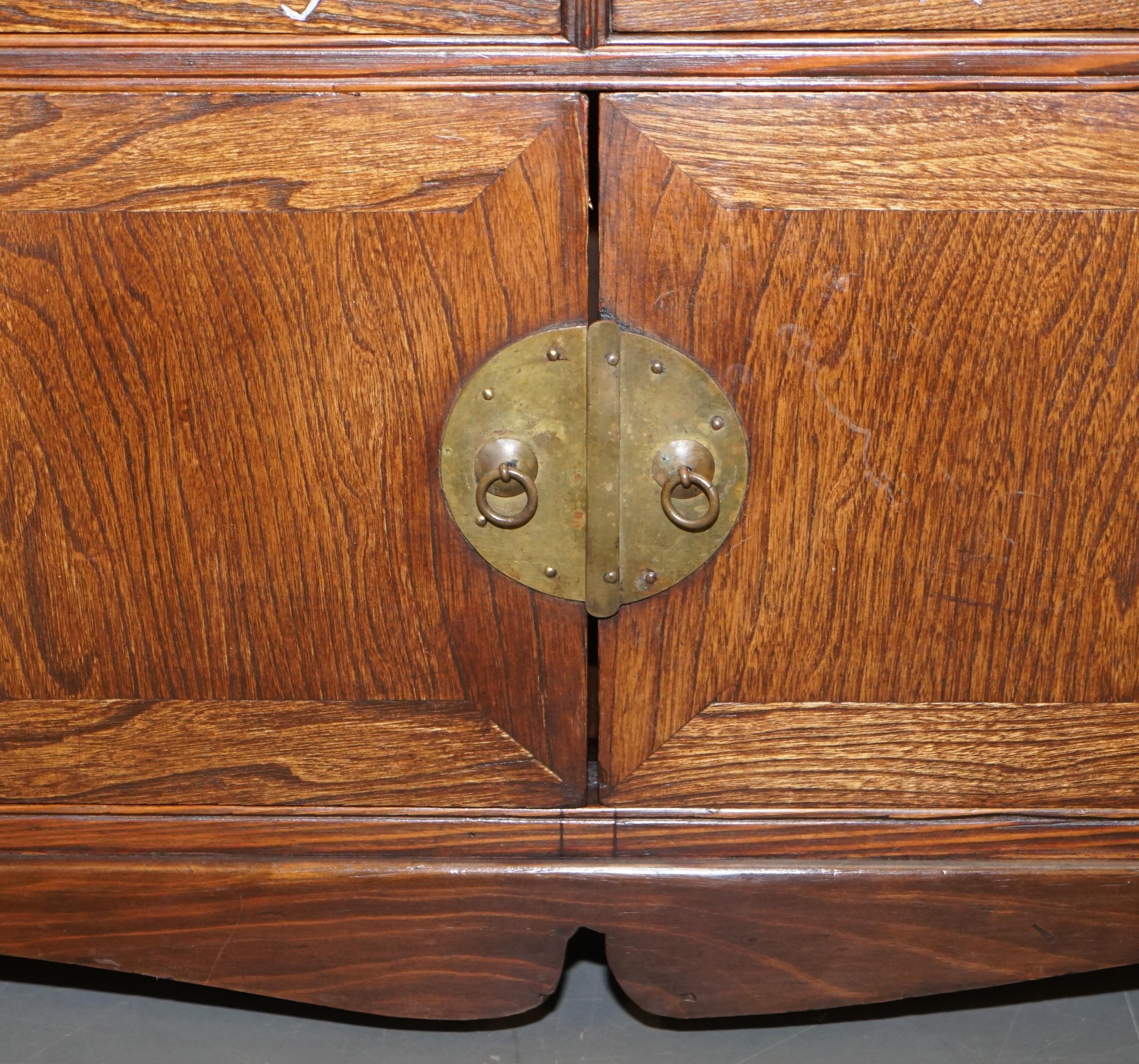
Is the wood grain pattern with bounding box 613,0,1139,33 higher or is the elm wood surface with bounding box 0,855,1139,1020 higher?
the wood grain pattern with bounding box 613,0,1139,33

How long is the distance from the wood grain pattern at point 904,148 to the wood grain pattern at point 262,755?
34 cm

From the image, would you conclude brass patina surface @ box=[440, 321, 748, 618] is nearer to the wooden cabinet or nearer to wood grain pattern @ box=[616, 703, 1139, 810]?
the wooden cabinet

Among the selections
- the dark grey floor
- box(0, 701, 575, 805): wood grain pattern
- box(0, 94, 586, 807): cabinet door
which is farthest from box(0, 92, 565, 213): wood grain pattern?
the dark grey floor

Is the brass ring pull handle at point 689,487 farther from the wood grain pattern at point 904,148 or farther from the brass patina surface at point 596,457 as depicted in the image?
the wood grain pattern at point 904,148

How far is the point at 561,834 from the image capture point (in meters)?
0.74

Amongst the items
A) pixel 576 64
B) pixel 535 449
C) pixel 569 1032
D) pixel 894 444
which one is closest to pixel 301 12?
pixel 576 64

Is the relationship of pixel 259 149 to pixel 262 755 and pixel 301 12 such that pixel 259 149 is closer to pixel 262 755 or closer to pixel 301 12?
pixel 301 12

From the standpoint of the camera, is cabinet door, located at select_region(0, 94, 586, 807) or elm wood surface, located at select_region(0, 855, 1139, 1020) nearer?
cabinet door, located at select_region(0, 94, 586, 807)

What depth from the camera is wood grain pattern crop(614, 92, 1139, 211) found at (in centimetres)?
60

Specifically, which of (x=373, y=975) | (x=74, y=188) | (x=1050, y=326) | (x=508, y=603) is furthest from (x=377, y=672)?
(x=1050, y=326)

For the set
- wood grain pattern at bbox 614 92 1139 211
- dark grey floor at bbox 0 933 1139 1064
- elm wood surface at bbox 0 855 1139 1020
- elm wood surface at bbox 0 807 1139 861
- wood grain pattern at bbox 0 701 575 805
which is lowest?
dark grey floor at bbox 0 933 1139 1064

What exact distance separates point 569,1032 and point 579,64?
615 millimetres

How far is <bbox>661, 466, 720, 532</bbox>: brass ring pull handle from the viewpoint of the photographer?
65 cm

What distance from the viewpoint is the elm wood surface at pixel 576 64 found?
23.4 inches
